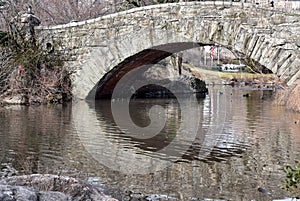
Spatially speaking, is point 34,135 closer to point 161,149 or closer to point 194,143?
point 161,149

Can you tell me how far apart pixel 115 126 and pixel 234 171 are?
4.58 meters

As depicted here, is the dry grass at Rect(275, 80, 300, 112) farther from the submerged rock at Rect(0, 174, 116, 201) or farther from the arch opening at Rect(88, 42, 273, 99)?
the submerged rock at Rect(0, 174, 116, 201)

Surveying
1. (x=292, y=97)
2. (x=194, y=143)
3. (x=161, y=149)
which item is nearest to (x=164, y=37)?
(x=292, y=97)

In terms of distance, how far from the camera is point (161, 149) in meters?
8.06

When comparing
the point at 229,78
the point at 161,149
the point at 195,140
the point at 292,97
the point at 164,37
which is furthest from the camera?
the point at 229,78

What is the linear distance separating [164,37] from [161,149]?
683 cm

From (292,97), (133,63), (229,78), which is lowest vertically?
(292,97)

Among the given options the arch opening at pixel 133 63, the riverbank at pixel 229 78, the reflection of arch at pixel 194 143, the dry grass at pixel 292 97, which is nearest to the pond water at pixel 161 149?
the reflection of arch at pixel 194 143

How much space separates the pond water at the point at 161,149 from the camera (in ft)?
19.0

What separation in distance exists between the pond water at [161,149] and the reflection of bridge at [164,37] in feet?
5.66

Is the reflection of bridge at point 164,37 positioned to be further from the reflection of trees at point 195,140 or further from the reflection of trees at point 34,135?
the reflection of trees at point 34,135

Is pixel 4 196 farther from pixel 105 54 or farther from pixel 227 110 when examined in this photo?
pixel 105 54

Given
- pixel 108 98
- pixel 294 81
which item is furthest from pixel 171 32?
pixel 108 98

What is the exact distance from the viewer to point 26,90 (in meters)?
15.9
